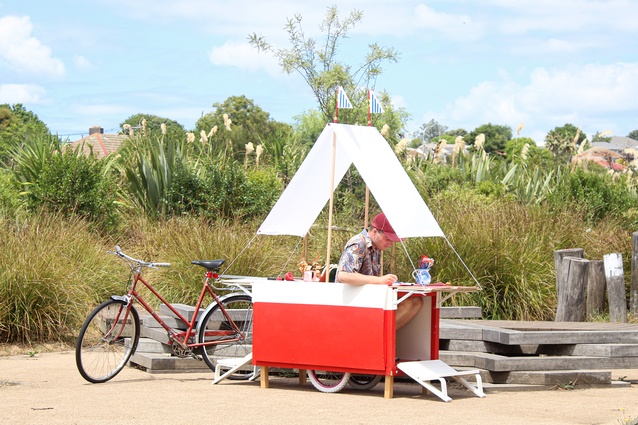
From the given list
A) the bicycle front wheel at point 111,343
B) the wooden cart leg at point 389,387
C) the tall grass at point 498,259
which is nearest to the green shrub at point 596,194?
the tall grass at point 498,259

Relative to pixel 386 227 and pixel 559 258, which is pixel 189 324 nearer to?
pixel 386 227

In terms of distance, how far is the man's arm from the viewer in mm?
8008

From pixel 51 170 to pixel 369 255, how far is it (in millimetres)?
9645

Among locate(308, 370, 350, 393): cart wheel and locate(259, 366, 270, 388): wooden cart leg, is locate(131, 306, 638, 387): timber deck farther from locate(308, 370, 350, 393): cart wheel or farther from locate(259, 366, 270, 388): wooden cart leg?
locate(259, 366, 270, 388): wooden cart leg

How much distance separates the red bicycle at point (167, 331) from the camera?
8883 millimetres

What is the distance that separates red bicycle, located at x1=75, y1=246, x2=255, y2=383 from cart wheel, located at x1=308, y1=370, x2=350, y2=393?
2.67 ft

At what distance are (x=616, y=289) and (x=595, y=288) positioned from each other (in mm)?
678

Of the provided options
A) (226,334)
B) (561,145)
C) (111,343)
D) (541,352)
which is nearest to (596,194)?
(561,145)

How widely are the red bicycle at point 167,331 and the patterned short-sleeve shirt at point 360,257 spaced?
130 centimetres

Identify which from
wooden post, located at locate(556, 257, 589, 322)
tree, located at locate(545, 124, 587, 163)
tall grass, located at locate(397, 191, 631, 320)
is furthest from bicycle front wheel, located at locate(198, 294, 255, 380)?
tree, located at locate(545, 124, 587, 163)

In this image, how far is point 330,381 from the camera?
8.52 metres

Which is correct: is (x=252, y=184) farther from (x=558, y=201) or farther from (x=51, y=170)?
(x=558, y=201)

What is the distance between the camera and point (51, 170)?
16531 mm

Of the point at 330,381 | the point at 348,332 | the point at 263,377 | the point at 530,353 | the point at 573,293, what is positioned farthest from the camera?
the point at 573,293
